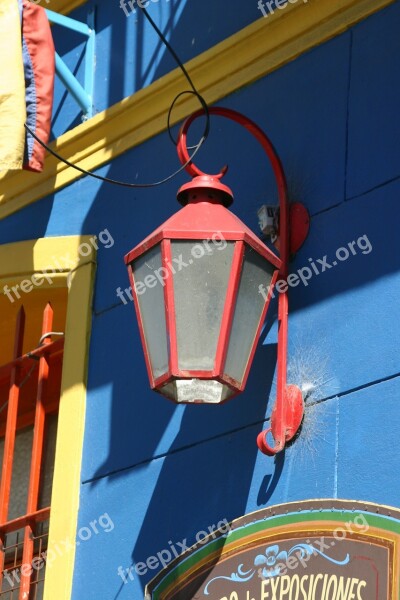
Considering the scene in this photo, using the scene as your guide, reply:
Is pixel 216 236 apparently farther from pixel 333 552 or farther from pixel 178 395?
pixel 333 552

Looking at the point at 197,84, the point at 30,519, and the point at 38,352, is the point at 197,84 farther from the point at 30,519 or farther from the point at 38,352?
the point at 30,519

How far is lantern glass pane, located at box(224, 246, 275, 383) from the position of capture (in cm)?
465

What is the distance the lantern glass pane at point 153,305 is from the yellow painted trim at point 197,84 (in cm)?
120

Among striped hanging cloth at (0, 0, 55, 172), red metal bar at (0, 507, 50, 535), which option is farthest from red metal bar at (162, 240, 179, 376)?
red metal bar at (0, 507, 50, 535)

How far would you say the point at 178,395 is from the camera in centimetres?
461

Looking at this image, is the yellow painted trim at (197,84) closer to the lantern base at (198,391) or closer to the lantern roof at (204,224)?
the lantern roof at (204,224)

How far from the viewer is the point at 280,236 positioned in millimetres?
5148

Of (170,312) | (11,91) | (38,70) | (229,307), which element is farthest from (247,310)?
(38,70)

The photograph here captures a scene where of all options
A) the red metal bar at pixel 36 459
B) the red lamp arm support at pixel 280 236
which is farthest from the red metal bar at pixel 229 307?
the red metal bar at pixel 36 459

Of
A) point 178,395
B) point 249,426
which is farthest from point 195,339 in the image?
point 249,426

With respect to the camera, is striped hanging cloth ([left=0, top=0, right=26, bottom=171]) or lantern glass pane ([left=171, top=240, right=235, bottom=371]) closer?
lantern glass pane ([left=171, top=240, right=235, bottom=371])

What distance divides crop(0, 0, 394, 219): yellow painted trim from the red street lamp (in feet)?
3.17

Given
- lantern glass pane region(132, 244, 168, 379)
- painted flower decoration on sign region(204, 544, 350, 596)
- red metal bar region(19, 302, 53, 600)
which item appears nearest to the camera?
painted flower decoration on sign region(204, 544, 350, 596)

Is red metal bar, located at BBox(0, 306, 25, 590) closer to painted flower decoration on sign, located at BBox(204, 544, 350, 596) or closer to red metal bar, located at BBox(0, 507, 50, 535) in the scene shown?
red metal bar, located at BBox(0, 507, 50, 535)
